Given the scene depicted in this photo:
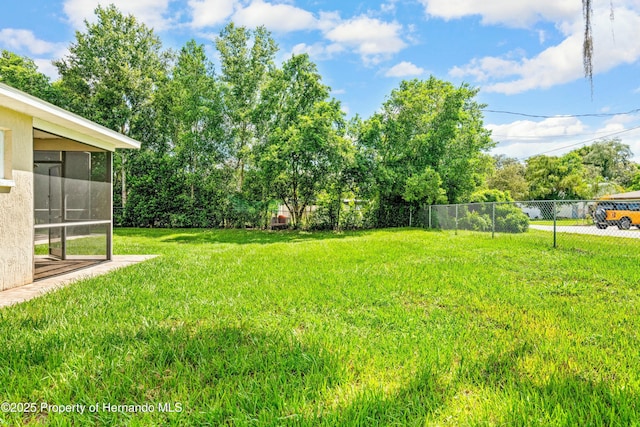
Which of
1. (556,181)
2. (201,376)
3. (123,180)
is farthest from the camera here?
(556,181)

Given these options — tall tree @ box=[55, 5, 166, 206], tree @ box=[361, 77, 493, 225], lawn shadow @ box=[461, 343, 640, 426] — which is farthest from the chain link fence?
tall tree @ box=[55, 5, 166, 206]

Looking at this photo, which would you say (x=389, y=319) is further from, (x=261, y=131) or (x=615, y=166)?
(x=615, y=166)

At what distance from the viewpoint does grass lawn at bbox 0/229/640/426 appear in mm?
1853

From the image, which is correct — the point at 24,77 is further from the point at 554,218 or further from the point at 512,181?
the point at 512,181

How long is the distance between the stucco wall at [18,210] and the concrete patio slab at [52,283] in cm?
21

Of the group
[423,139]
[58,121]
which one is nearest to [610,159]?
[423,139]

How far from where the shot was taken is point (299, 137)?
13.1 m

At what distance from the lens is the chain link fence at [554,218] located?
8219 millimetres

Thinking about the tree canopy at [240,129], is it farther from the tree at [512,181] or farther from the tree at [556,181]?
the tree at [512,181]

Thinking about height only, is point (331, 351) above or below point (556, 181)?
below

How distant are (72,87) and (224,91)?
7915mm

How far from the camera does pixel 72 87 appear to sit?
664 inches

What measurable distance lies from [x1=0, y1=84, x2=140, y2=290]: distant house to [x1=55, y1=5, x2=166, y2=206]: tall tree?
11350 millimetres

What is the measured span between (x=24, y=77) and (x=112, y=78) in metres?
4.10
